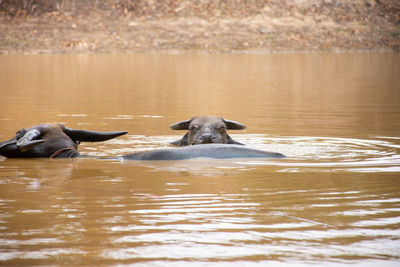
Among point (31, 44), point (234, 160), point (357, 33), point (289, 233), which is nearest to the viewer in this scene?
point (289, 233)

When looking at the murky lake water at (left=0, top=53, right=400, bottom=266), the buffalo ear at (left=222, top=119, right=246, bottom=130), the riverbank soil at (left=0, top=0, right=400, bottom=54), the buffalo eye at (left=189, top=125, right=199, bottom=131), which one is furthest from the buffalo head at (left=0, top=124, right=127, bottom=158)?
the riverbank soil at (left=0, top=0, right=400, bottom=54)

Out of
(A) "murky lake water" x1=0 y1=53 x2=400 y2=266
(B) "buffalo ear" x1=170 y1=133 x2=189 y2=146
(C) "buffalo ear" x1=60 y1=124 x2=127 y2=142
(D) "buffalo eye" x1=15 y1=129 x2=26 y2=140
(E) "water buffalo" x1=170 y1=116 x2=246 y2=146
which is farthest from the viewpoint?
(B) "buffalo ear" x1=170 y1=133 x2=189 y2=146

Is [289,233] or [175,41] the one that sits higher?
[175,41]

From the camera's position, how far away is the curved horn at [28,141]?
834 cm

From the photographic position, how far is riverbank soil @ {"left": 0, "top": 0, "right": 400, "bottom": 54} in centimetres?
5197

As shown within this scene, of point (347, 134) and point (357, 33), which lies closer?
point (347, 134)

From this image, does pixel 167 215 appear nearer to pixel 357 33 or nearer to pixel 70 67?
pixel 70 67

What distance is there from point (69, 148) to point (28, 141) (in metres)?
0.59

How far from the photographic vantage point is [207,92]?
21922 millimetres

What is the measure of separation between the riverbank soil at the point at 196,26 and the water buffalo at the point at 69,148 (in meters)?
41.7

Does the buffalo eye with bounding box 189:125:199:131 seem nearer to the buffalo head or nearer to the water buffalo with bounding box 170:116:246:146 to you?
the water buffalo with bounding box 170:116:246:146

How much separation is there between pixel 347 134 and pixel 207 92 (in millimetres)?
10415

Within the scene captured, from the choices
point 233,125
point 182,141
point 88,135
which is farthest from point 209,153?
point 182,141

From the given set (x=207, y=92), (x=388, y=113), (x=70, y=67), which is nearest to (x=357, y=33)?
(x=70, y=67)
